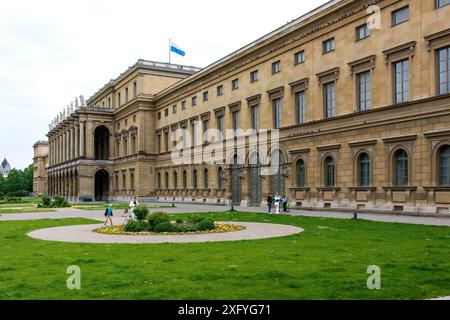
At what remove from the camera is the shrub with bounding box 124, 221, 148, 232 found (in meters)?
23.8

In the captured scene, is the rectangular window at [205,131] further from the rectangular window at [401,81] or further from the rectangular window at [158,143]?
the rectangular window at [401,81]

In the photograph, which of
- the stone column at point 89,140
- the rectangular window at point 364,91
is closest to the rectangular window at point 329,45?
the rectangular window at point 364,91

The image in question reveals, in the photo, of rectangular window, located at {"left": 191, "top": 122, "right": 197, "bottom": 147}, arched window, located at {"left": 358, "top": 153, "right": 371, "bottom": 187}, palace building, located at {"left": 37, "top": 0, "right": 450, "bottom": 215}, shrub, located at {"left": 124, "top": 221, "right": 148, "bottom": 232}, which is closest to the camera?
shrub, located at {"left": 124, "top": 221, "right": 148, "bottom": 232}

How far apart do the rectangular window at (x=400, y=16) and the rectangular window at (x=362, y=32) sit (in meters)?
2.51

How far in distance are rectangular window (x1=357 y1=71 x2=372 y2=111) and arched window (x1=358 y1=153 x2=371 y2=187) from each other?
368 centimetres

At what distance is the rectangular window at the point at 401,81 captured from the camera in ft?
110

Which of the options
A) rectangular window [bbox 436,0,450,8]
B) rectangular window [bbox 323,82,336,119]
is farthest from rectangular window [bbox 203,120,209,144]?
rectangular window [bbox 436,0,450,8]

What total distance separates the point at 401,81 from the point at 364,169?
7.00m

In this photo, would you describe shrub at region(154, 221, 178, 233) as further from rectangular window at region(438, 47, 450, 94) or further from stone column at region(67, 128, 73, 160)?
stone column at region(67, 128, 73, 160)

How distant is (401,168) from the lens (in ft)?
111

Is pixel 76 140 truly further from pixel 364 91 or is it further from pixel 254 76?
pixel 364 91
